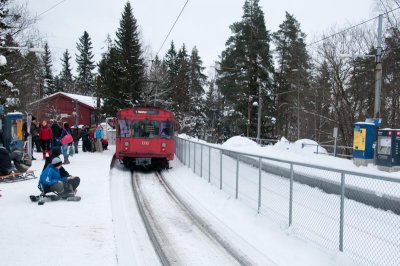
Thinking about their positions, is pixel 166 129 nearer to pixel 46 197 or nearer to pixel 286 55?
pixel 46 197

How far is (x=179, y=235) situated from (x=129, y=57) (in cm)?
4092

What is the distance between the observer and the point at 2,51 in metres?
24.7

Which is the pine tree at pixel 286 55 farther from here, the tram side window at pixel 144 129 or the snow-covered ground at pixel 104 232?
the snow-covered ground at pixel 104 232

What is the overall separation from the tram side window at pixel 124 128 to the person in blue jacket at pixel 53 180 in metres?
9.08

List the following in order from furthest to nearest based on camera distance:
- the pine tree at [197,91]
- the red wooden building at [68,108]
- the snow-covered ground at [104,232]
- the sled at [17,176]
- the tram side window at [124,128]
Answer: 1. the pine tree at [197,91]
2. the red wooden building at [68,108]
3. the tram side window at [124,128]
4. the sled at [17,176]
5. the snow-covered ground at [104,232]

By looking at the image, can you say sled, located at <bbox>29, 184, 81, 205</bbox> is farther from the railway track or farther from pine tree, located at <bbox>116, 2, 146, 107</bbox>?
pine tree, located at <bbox>116, 2, 146, 107</bbox>

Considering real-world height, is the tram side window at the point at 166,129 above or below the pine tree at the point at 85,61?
below

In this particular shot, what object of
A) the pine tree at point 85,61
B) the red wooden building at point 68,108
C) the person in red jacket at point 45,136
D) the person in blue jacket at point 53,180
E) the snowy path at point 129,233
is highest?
the pine tree at point 85,61

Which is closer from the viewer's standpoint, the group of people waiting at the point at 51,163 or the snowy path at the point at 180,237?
the snowy path at the point at 180,237

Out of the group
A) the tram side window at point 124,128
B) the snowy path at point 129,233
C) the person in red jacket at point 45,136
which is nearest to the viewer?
the snowy path at point 129,233

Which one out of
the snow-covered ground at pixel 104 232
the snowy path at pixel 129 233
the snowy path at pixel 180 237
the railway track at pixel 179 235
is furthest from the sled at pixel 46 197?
the snowy path at pixel 180 237

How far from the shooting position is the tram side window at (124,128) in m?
18.4

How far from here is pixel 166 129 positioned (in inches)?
734

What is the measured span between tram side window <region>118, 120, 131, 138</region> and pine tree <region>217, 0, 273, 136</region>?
91.7 feet
